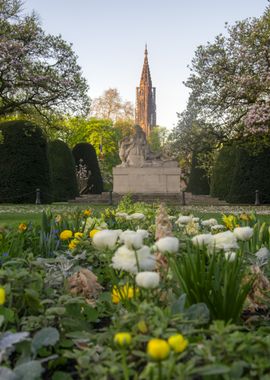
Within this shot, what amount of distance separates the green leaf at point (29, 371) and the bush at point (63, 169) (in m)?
25.2

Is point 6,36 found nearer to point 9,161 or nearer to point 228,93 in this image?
point 9,161

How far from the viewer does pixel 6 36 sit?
17.1m

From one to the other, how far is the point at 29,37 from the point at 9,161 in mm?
5944

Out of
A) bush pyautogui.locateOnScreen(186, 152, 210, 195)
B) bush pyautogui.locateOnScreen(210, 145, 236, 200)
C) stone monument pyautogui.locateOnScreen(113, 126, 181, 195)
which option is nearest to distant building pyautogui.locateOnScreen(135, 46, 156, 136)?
bush pyautogui.locateOnScreen(186, 152, 210, 195)

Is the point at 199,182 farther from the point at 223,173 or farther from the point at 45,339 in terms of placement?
the point at 45,339

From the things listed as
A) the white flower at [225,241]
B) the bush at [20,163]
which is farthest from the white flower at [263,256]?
the bush at [20,163]

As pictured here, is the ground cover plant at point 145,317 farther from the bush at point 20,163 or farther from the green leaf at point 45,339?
the bush at point 20,163

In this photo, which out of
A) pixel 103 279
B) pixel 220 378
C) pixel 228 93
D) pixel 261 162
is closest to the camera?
pixel 220 378

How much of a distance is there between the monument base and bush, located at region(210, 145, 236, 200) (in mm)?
3315

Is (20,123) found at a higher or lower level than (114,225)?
higher

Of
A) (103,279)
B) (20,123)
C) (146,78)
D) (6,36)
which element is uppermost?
(146,78)

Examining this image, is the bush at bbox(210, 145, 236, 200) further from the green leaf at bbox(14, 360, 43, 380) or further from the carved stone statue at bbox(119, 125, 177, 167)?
the green leaf at bbox(14, 360, 43, 380)

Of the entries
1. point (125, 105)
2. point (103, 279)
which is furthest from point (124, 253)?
point (125, 105)

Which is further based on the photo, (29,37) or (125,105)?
(125,105)
